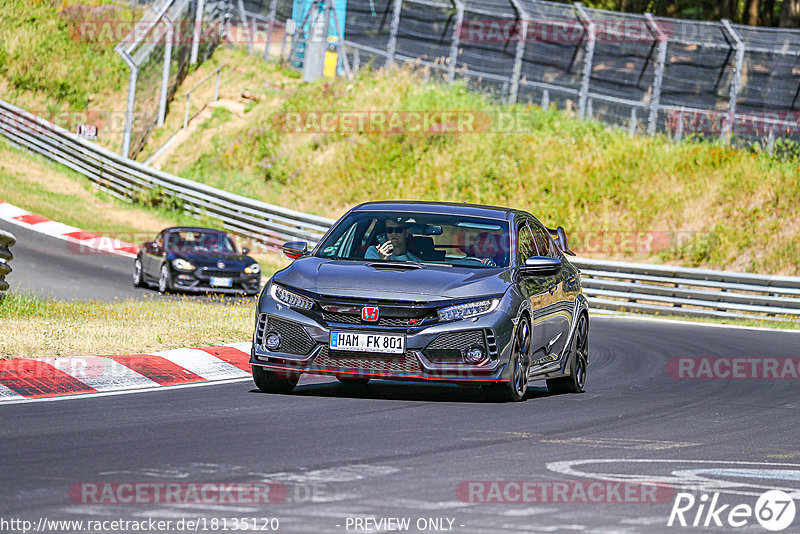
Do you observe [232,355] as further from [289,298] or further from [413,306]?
[413,306]

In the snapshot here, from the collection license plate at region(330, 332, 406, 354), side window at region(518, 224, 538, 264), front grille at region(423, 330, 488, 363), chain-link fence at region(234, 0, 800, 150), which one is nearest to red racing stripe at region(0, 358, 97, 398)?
license plate at region(330, 332, 406, 354)

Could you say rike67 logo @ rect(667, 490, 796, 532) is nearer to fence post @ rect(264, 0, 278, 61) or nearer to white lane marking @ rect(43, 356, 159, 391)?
white lane marking @ rect(43, 356, 159, 391)

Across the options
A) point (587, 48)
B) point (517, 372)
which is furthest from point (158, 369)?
point (587, 48)

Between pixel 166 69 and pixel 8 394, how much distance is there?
95.3 ft

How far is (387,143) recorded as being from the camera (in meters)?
36.5

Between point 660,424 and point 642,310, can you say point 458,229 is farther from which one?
point 642,310

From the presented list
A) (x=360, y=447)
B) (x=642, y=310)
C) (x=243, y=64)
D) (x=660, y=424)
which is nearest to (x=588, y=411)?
(x=660, y=424)

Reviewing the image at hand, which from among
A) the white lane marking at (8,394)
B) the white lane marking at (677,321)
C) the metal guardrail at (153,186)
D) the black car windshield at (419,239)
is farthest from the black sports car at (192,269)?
the white lane marking at (8,394)

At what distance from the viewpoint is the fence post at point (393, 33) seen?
35.8 m

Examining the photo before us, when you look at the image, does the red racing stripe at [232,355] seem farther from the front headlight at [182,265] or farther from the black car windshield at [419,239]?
the front headlight at [182,265]

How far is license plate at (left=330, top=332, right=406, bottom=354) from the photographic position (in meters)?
9.68

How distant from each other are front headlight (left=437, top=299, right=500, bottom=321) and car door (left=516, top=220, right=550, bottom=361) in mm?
595

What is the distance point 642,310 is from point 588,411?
1600cm

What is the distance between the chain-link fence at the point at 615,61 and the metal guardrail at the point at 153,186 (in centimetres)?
765
